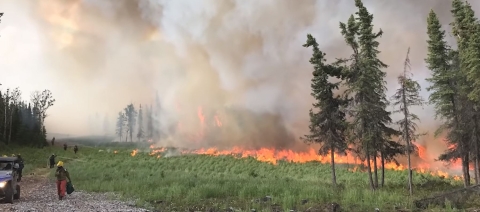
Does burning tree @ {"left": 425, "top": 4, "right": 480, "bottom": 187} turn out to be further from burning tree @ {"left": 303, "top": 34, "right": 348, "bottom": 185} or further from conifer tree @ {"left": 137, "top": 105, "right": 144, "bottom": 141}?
conifer tree @ {"left": 137, "top": 105, "right": 144, "bottom": 141}

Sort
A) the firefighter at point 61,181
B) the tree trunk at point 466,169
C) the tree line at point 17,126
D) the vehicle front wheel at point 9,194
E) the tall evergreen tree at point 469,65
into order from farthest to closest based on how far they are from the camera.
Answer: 1. the tree line at point 17,126
2. the tree trunk at point 466,169
3. the tall evergreen tree at point 469,65
4. the firefighter at point 61,181
5. the vehicle front wheel at point 9,194

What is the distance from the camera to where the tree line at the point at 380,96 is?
29.0 metres

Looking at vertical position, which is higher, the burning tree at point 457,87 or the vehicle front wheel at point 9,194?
the burning tree at point 457,87

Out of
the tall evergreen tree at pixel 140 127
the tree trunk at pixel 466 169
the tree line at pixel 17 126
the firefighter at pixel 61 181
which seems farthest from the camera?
the tall evergreen tree at pixel 140 127

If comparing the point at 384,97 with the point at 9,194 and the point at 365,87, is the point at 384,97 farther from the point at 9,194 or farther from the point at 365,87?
the point at 9,194

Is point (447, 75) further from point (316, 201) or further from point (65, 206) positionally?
point (65, 206)

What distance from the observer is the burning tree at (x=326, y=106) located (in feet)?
101

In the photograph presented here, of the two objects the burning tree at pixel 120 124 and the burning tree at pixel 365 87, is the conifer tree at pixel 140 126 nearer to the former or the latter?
the burning tree at pixel 120 124

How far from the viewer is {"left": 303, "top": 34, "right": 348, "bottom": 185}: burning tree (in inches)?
1214

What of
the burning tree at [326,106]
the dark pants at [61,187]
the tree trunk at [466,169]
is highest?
the burning tree at [326,106]

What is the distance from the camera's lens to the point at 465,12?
1238 inches

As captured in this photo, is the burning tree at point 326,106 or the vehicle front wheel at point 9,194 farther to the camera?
the burning tree at point 326,106

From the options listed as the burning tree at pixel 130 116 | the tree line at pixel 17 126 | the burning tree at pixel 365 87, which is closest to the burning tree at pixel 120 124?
the burning tree at pixel 130 116

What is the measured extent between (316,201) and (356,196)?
2645 millimetres
